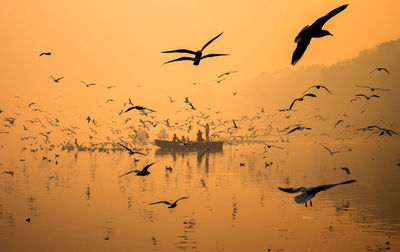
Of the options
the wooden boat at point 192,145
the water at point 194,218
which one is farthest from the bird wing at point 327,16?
the wooden boat at point 192,145

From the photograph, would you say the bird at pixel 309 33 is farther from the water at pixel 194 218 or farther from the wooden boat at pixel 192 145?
the wooden boat at pixel 192 145

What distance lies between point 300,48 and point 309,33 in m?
0.41

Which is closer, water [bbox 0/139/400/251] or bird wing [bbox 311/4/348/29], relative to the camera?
bird wing [bbox 311/4/348/29]

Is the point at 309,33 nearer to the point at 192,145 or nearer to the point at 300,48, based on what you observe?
the point at 300,48

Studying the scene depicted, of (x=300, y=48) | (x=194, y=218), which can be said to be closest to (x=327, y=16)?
(x=300, y=48)

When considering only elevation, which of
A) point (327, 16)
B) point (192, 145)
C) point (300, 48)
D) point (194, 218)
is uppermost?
point (192, 145)

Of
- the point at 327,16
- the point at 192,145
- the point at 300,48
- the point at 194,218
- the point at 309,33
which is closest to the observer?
the point at 300,48

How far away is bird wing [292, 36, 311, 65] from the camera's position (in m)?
5.06

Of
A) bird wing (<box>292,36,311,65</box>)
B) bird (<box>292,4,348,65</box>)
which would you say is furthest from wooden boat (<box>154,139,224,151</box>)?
bird wing (<box>292,36,311,65</box>)

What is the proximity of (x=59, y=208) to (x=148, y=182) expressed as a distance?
49.1ft

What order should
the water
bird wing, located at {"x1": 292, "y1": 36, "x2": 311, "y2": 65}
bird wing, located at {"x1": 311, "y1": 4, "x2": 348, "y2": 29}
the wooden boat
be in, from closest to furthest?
1. bird wing, located at {"x1": 292, "y1": 36, "x2": 311, "y2": 65}
2. bird wing, located at {"x1": 311, "y1": 4, "x2": 348, "y2": 29}
3. the water
4. the wooden boat

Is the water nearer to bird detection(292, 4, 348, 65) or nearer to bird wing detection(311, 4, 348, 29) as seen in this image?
bird detection(292, 4, 348, 65)

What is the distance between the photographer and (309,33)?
549cm

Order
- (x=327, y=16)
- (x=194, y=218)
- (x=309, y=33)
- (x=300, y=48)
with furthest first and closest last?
(x=194, y=218) → (x=309, y=33) → (x=327, y=16) → (x=300, y=48)
